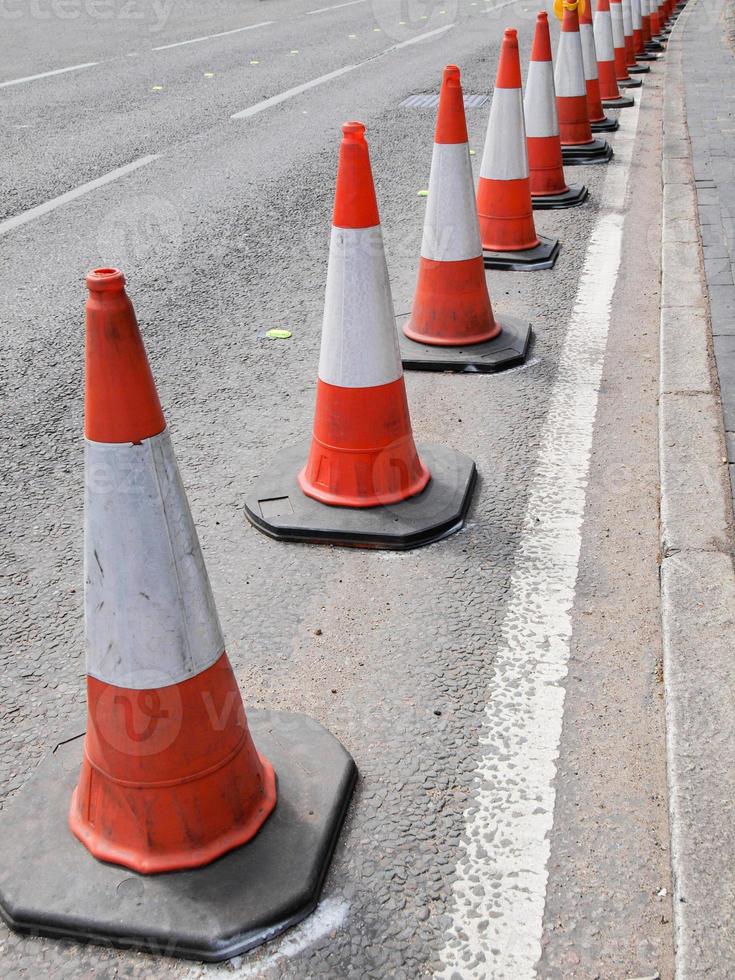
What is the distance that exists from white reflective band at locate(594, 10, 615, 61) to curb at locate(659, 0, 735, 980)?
646 cm

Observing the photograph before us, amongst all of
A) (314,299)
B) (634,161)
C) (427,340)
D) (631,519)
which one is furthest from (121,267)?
(634,161)

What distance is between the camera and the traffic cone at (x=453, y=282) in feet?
14.1

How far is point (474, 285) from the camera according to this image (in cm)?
450

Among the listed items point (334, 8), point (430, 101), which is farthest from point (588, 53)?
point (334, 8)

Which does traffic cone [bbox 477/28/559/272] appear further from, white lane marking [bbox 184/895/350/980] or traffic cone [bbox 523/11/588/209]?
white lane marking [bbox 184/895/350/980]

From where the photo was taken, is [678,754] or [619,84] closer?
[678,754]

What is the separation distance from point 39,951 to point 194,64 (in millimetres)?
13111

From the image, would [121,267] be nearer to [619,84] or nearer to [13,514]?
[13,514]

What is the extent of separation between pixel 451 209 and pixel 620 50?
29.1 ft

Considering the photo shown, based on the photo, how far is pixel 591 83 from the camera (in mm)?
9289

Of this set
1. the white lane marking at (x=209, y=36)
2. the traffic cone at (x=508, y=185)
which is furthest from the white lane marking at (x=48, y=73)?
the traffic cone at (x=508, y=185)

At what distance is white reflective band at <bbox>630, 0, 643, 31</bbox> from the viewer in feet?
44.8

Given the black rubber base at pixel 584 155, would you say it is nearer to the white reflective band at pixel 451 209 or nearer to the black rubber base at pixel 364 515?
the white reflective band at pixel 451 209

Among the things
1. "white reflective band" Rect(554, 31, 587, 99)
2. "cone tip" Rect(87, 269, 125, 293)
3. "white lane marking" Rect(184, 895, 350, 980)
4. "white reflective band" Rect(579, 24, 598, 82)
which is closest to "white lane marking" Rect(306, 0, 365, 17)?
"white reflective band" Rect(579, 24, 598, 82)
